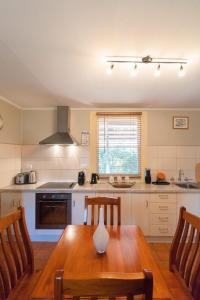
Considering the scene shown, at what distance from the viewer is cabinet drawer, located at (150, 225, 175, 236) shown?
3.22 meters

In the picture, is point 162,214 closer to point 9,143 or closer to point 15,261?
point 15,261

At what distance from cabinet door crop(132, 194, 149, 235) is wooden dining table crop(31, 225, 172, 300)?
1.42 meters

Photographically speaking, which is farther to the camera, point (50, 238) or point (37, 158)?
point (37, 158)

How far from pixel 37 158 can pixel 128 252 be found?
2.80 metres

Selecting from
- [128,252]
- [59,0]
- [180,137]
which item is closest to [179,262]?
[128,252]

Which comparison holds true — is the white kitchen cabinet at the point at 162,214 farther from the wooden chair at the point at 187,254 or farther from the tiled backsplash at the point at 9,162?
the tiled backsplash at the point at 9,162

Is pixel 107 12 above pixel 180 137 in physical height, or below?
above

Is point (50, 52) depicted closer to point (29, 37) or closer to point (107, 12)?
point (29, 37)

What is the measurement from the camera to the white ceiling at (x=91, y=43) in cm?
126

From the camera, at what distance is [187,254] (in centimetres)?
157

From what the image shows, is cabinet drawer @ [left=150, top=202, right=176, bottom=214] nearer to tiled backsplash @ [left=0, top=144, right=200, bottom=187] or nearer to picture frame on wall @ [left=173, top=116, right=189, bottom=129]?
tiled backsplash @ [left=0, top=144, right=200, bottom=187]

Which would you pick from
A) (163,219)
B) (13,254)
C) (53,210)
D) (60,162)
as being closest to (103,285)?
(13,254)

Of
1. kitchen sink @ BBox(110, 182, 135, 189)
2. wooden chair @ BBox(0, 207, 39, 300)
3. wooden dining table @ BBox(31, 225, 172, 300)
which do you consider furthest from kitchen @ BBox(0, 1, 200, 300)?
wooden chair @ BBox(0, 207, 39, 300)

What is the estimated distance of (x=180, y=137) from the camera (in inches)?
151
